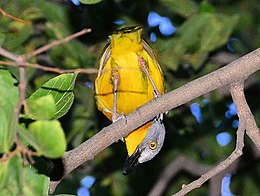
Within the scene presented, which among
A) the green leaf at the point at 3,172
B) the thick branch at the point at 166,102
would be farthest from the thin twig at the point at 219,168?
the green leaf at the point at 3,172

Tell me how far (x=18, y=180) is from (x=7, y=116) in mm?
175

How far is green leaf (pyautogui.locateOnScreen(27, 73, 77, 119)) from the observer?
2250mm

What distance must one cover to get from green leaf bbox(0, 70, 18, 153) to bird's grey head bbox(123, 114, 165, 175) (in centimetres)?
195

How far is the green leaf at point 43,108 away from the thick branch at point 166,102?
2.19 feet

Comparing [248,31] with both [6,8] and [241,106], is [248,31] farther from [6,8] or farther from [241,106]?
[241,106]

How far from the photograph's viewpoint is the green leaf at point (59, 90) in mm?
2250

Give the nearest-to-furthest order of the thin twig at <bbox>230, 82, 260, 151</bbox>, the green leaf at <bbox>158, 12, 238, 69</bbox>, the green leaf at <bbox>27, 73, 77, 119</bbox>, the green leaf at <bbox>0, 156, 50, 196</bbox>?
the green leaf at <bbox>0, 156, 50, 196</bbox>, the green leaf at <bbox>27, 73, 77, 119</bbox>, the thin twig at <bbox>230, 82, 260, 151</bbox>, the green leaf at <bbox>158, 12, 238, 69</bbox>

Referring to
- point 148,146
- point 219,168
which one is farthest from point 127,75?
point 219,168

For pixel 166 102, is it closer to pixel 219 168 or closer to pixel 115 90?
pixel 219 168

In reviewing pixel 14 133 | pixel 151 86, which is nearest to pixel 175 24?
pixel 151 86

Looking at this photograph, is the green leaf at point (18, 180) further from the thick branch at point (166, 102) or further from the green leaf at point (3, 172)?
the thick branch at point (166, 102)

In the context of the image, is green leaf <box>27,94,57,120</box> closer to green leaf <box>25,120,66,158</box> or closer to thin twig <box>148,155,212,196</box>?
green leaf <box>25,120,66,158</box>

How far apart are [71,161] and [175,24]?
9.44ft

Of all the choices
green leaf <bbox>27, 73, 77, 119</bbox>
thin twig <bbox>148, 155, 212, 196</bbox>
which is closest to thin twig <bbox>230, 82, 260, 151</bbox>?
green leaf <bbox>27, 73, 77, 119</bbox>
